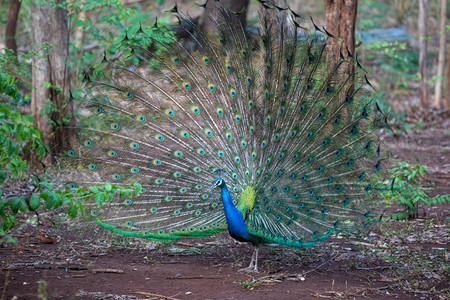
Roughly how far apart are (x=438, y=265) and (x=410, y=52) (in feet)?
69.5

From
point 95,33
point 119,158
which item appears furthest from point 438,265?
point 95,33

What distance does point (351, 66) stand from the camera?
659 centimetres

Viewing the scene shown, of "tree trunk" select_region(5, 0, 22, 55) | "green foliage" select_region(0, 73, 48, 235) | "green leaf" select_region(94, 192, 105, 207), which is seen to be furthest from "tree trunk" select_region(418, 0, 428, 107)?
"green foliage" select_region(0, 73, 48, 235)

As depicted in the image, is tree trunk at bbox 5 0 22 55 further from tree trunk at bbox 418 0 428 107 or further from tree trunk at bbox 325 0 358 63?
tree trunk at bbox 418 0 428 107

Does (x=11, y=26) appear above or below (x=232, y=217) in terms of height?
above

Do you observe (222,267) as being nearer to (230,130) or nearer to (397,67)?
(230,130)

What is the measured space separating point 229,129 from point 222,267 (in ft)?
5.55

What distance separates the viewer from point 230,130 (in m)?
6.76

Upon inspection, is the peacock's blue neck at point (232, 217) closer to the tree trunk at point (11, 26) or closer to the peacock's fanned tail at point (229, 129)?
the peacock's fanned tail at point (229, 129)

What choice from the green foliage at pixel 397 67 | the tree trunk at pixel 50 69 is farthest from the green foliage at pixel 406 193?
the green foliage at pixel 397 67

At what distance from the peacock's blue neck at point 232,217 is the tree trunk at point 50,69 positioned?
5113mm

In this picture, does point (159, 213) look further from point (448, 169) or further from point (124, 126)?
point (448, 169)

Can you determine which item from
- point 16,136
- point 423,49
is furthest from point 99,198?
point 423,49

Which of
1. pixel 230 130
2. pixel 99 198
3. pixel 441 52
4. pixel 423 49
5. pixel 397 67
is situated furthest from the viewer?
pixel 397 67
